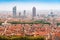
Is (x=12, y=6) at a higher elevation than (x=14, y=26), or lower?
higher

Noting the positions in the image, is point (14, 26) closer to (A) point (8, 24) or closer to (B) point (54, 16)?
(A) point (8, 24)

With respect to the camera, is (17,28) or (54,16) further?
(54,16)

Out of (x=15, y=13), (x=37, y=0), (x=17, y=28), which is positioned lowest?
(x=17, y=28)

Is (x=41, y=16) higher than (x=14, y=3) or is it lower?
lower

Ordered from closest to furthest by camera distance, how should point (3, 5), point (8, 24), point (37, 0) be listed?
1. point (37, 0)
2. point (3, 5)
3. point (8, 24)

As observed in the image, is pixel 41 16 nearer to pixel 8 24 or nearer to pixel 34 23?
→ pixel 34 23

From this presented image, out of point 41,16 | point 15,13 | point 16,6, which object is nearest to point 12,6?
point 16,6

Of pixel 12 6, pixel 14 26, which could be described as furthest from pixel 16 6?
pixel 14 26

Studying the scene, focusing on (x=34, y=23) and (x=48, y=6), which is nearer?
(x=48, y=6)

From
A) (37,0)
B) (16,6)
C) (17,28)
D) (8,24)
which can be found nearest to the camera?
(37,0)
